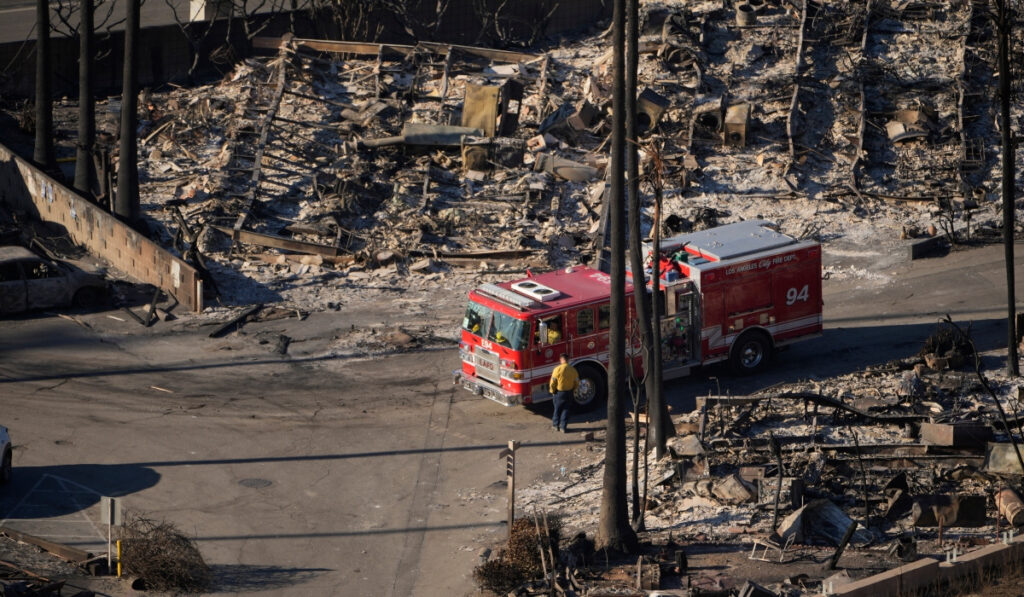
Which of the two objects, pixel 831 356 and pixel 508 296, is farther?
pixel 831 356

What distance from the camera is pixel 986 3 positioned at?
41188mm

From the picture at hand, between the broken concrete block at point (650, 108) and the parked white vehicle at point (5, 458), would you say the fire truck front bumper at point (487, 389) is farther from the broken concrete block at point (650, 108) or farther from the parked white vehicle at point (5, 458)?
the broken concrete block at point (650, 108)

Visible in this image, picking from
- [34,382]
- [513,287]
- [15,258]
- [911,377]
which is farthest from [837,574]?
[15,258]

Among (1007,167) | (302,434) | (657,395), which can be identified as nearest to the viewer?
(657,395)

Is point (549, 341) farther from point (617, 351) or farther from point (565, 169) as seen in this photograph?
point (565, 169)

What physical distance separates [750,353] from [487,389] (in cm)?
563

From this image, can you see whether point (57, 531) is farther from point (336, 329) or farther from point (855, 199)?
point (855, 199)

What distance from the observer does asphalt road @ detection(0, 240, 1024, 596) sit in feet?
61.0

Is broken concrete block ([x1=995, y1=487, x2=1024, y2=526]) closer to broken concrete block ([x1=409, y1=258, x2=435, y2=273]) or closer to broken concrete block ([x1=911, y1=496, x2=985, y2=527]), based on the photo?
broken concrete block ([x1=911, y1=496, x2=985, y2=527])

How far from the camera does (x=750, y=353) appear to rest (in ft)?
82.1

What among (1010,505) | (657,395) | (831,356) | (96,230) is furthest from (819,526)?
(96,230)

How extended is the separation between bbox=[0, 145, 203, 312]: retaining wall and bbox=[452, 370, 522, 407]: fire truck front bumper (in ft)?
24.7

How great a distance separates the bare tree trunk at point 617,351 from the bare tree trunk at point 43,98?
71.6 ft

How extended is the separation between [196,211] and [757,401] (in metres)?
17.3
